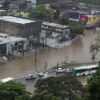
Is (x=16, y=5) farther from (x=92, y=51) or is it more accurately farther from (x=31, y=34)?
(x=92, y=51)

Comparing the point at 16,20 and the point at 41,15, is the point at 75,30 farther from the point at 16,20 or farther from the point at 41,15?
the point at 16,20

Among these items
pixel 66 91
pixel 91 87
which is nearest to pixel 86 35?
pixel 66 91

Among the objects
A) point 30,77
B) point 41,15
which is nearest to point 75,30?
point 41,15

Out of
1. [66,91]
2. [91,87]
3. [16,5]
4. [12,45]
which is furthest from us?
[16,5]

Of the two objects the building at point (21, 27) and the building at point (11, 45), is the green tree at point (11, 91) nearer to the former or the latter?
the building at point (11, 45)

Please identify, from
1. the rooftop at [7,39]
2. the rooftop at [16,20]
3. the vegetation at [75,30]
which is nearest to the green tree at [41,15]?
the vegetation at [75,30]

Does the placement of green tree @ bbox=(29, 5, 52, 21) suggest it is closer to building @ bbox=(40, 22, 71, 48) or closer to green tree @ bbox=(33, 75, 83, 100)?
building @ bbox=(40, 22, 71, 48)
